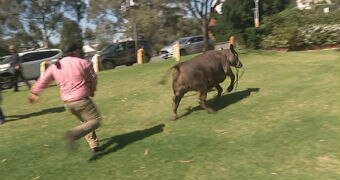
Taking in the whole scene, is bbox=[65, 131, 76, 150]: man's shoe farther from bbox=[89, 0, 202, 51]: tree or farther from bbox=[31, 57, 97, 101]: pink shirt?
bbox=[89, 0, 202, 51]: tree

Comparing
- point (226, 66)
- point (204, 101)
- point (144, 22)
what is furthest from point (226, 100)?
point (144, 22)

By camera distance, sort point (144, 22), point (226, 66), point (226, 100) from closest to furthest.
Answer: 1. point (226, 66)
2. point (226, 100)
3. point (144, 22)

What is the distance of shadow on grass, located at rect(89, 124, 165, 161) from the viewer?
25.8ft

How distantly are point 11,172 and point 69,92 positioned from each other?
4.82 feet

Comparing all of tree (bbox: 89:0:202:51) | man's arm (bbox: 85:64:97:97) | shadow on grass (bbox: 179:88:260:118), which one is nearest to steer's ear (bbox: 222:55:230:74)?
shadow on grass (bbox: 179:88:260:118)

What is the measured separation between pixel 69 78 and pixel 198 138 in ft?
7.42

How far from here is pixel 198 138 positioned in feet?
26.5

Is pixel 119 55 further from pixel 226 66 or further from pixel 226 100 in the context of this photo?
pixel 226 66

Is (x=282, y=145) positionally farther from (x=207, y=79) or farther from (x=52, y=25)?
(x=52, y=25)

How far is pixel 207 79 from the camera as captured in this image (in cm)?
966

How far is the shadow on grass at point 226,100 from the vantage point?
10031 millimetres

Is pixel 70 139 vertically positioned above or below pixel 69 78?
below

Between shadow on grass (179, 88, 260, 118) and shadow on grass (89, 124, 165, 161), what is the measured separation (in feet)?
3.22

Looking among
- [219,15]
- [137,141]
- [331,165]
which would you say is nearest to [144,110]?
[137,141]
